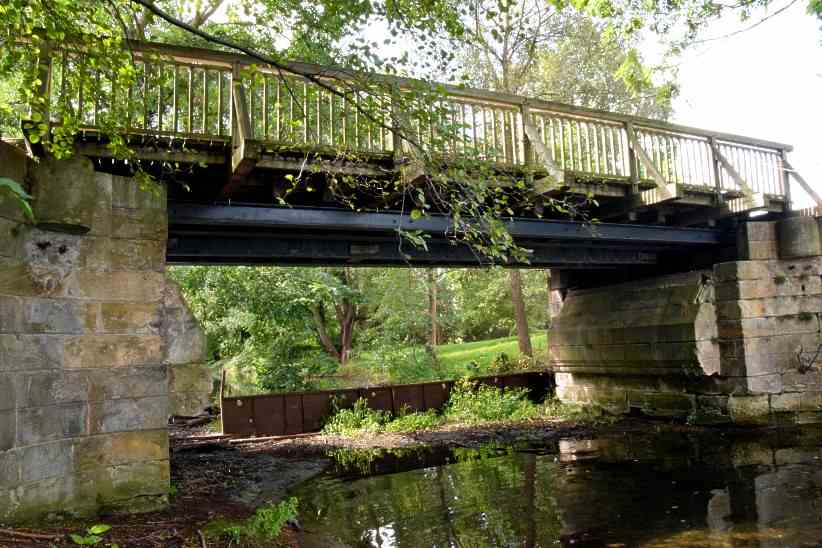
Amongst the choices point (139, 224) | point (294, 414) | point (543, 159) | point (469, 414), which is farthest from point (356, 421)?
point (139, 224)

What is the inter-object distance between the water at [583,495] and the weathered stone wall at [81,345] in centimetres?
212

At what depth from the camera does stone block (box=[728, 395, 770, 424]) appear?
12.0 metres

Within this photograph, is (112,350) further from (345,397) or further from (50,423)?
(345,397)

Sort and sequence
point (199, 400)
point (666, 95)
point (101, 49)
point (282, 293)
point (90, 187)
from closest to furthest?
1. point (101, 49)
2. point (90, 187)
3. point (199, 400)
4. point (666, 95)
5. point (282, 293)

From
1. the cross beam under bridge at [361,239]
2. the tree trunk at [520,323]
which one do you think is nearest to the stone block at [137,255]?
the cross beam under bridge at [361,239]

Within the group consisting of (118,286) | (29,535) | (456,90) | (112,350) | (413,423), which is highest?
(456,90)

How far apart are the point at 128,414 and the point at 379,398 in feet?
29.6

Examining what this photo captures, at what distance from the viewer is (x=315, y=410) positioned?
1459 centimetres

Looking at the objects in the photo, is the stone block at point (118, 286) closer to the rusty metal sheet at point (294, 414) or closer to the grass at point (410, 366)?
the rusty metal sheet at point (294, 414)

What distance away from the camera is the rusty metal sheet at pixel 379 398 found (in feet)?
49.5

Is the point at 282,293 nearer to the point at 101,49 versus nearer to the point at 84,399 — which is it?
the point at 84,399

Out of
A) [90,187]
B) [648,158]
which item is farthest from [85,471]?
[648,158]

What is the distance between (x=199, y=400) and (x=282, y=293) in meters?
9.67

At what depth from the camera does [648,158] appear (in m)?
10.3
